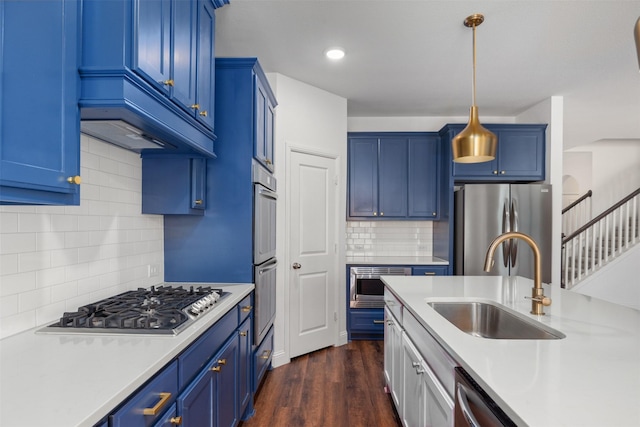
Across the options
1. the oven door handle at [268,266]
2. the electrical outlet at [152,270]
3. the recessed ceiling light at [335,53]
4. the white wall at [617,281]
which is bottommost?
the white wall at [617,281]

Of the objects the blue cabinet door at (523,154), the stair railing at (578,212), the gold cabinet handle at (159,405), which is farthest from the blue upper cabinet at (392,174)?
the stair railing at (578,212)

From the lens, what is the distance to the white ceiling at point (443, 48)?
2350mm

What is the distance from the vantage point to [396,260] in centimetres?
415

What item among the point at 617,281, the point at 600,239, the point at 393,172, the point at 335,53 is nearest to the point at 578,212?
the point at 600,239

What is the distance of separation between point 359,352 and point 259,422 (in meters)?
1.54

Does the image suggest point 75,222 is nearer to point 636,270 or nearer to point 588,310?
point 588,310

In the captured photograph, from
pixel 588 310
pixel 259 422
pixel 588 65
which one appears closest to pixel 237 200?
pixel 259 422

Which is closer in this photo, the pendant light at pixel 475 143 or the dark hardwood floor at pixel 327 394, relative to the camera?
the pendant light at pixel 475 143

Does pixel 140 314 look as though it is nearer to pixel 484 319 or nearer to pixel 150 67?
pixel 150 67

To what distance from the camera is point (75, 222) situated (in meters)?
1.63

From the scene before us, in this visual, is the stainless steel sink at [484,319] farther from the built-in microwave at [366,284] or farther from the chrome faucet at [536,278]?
the built-in microwave at [366,284]

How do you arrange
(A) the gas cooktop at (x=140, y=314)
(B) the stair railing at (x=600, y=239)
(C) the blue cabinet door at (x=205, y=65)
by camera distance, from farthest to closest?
1. (B) the stair railing at (x=600, y=239)
2. (C) the blue cabinet door at (x=205, y=65)
3. (A) the gas cooktop at (x=140, y=314)

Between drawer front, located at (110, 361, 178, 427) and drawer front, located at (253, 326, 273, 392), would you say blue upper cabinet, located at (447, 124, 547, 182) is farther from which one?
drawer front, located at (110, 361, 178, 427)

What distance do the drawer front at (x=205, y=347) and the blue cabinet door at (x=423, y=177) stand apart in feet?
9.67
